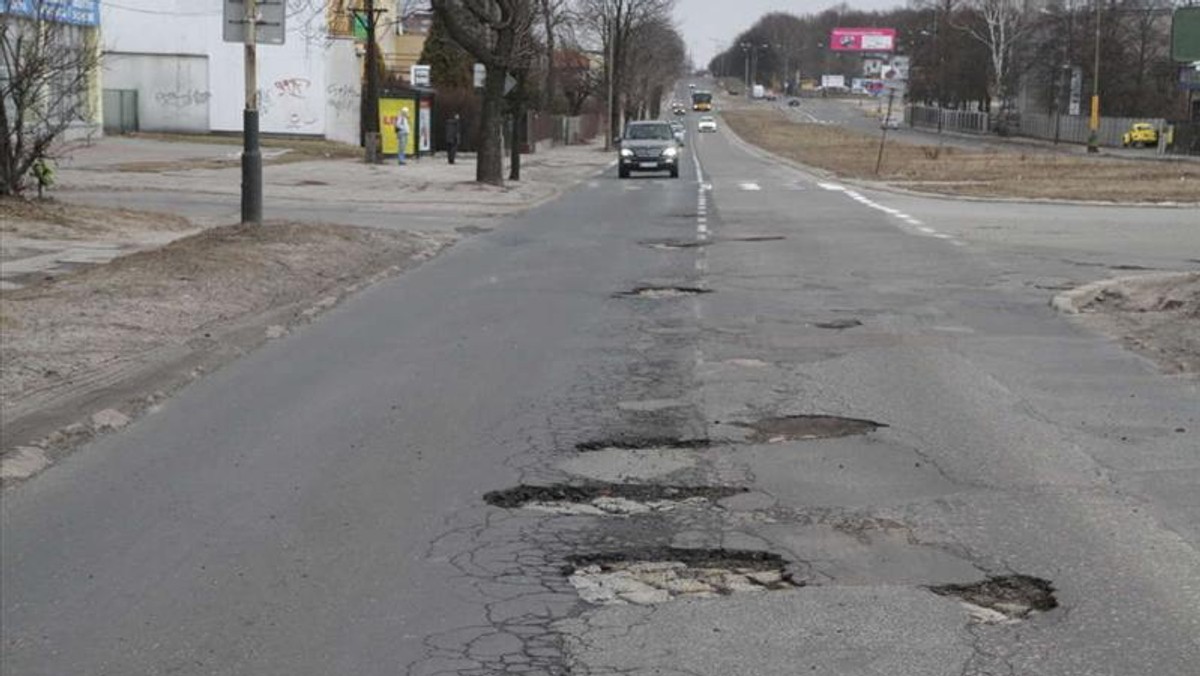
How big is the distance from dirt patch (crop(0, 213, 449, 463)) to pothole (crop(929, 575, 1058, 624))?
5234mm

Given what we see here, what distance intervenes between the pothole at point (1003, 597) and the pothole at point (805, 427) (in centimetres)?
262

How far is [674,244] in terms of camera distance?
825 inches

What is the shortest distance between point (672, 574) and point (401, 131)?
1649 inches

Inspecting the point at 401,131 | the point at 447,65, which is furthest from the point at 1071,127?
the point at 401,131

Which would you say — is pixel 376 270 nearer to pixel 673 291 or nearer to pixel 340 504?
pixel 673 291

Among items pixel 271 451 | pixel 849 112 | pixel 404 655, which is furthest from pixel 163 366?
pixel 849 112

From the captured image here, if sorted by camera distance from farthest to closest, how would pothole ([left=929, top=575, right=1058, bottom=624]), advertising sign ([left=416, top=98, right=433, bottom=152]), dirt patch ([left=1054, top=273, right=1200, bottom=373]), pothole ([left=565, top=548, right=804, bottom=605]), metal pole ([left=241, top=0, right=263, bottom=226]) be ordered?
1. advertising sign ([left=416, top=98, right=433, bottom=152])
2. metal pole ([left=241, top=0, right=263, bottom=226])
3. dirt patch ([left=1054, top=273, right=1200, bottom=373])
4. pothole ([left=565, top=548, right=804, bottom=605])
5. pothole ([left=929, top=575, right=1058, bottom=624])

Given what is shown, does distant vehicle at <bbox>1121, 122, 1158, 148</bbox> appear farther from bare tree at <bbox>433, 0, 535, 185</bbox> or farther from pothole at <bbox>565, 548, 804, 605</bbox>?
pothole at <bbox>565, 548, 804, 605</bbox>

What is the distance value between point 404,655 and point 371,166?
1560 inches

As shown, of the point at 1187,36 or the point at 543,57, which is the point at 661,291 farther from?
the point at 543,57

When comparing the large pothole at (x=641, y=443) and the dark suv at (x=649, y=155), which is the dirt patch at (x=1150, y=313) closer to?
the large pothole at (x=641, y=443)

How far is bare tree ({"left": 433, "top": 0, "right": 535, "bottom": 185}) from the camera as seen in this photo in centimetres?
3350

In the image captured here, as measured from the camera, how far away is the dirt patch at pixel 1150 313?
1143cm

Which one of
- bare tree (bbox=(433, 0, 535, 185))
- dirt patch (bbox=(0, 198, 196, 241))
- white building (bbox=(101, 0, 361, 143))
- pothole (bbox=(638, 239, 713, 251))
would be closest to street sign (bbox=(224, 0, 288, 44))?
dirt patch (bbox=(0, 198, 196, 241))
